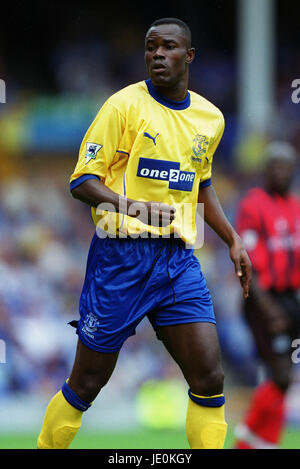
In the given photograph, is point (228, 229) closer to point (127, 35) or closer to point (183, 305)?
point (183, 305)

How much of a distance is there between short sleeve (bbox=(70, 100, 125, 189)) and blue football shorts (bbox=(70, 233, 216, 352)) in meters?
0.39

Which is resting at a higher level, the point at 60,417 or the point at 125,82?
the point at 125,82

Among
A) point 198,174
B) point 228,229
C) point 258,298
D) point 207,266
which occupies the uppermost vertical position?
point 198,174

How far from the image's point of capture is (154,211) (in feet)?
12.4

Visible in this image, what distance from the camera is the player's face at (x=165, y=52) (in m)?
3.98

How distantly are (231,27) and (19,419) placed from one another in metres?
8.54

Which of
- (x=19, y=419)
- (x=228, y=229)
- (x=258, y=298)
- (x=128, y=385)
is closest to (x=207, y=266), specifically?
(x=128, y=385)

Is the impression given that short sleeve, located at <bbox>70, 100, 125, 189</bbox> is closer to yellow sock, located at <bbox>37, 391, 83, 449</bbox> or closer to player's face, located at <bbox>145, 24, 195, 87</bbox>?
player's face, located at <bbox>145, 24, 195, 87</bbox>

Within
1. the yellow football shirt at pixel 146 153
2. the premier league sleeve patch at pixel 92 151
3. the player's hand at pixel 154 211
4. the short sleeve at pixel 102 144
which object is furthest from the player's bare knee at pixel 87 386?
the premier league sleeve patch at pixel 92 151

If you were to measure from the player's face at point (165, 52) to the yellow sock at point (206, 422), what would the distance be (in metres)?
1.60

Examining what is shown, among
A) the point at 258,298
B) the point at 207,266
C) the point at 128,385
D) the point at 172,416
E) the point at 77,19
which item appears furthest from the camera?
the point at 77,19

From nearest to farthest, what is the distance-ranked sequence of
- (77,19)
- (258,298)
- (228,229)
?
(228,229) < (258,298) < (77,19)

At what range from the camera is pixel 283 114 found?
1256 cm

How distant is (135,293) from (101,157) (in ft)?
2.30
